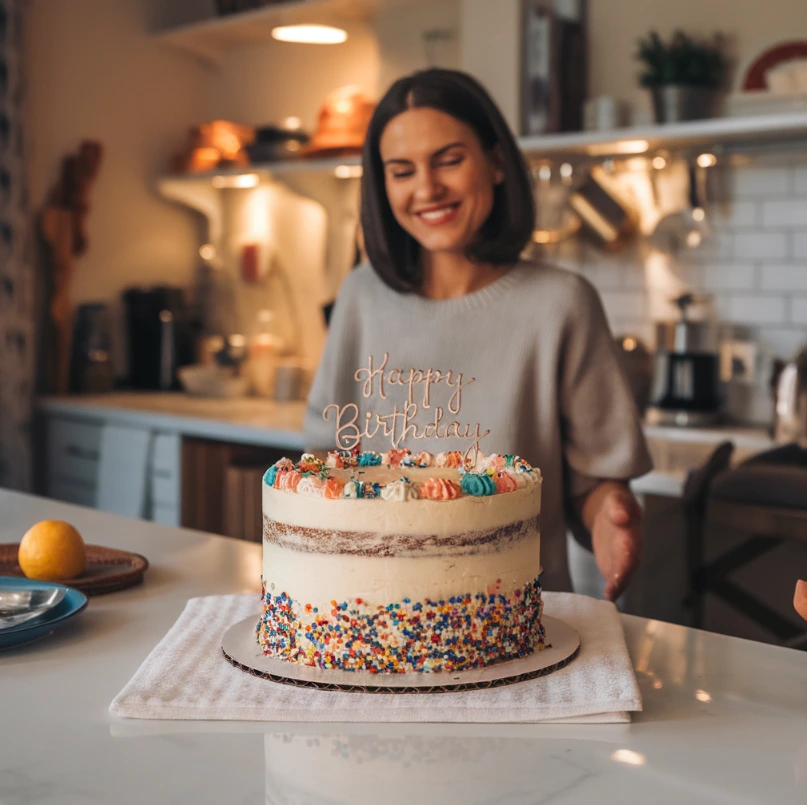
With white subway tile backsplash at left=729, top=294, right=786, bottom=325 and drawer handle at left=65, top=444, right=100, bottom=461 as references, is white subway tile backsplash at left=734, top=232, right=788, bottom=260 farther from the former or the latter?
drawer handle at left=65, top=444, right=100, bottom=461

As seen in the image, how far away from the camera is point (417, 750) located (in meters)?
0.80

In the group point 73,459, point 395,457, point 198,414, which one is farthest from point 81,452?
point 395,457

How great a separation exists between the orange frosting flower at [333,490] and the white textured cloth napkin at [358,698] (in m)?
0.17

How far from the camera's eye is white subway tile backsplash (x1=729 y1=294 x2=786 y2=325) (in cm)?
273

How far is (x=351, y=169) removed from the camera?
329 centimetres

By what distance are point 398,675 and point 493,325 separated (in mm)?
747

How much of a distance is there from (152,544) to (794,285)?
1.88 meters

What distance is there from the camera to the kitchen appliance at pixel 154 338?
3.73m

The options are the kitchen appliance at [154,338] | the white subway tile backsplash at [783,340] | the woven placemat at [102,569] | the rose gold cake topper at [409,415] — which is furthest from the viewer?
the kitchen appliance at [154,338]

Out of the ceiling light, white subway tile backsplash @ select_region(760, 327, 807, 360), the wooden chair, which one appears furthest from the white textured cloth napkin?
the ceiling light

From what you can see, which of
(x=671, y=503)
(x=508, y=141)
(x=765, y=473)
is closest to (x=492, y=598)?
(x=508, y=141)

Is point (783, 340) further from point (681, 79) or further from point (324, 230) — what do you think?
point (324, 230)

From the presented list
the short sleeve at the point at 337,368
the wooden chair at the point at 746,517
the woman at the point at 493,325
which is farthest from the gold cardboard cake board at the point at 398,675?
the wooden chair at the point at 746,517

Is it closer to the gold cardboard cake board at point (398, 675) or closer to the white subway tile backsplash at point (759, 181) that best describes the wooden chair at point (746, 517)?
the white subway tile backsplash at point (759, 181)
